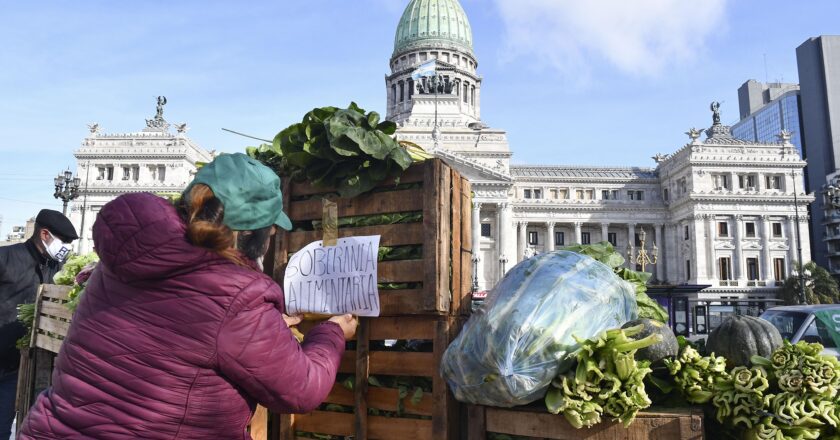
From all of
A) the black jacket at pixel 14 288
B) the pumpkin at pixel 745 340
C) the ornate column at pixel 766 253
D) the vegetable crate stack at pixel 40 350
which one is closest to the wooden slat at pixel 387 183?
the pumpkin at pixel 745 340

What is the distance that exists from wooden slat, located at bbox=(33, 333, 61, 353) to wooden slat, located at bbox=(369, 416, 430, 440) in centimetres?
257

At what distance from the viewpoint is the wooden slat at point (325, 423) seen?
2.96 m

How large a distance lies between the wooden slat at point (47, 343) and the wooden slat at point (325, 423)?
2127 mm

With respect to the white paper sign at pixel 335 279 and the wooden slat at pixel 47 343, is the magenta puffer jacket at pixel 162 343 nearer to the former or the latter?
the white paper sign at pixel 335 279

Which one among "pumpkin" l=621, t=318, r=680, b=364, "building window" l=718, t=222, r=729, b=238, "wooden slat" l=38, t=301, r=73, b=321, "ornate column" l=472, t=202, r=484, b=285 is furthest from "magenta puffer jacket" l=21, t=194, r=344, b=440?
"building window" l=718, t=222, r=729, b=238

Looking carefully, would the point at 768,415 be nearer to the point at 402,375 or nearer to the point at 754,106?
the point at 402,375

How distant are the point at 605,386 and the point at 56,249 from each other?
16.3 ft

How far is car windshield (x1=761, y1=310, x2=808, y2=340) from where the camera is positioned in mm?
7987

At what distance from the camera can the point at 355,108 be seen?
3.16 metres

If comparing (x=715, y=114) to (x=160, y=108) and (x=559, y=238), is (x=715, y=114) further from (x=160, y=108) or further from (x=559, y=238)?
(x=160, y=108)

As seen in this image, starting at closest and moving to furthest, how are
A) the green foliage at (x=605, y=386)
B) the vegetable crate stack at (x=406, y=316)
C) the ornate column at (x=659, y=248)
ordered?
1. the green foliage at (x=605, y=386)
2. the vegetable crate stack at (x=406, y=316)
3. the ornate column at (x=659, y=248)

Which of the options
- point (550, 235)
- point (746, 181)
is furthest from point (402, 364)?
point (746, 181)

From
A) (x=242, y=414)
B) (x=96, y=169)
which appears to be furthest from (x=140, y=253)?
(x=96, y=169)

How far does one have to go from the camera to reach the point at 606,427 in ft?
7.54
